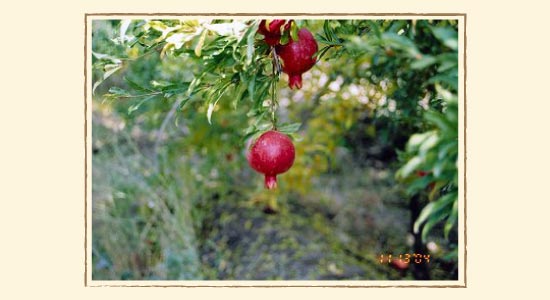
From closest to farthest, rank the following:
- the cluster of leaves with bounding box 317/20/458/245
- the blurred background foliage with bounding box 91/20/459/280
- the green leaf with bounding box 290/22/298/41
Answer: the cluster of leaves with bounding box 317/20/458/245
the green leaf with bounding box 290/22/298/41
the blurred background foliage with bounding box 91/20/459/280

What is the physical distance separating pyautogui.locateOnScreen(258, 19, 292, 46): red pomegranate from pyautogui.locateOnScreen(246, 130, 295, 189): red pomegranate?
0.51ft

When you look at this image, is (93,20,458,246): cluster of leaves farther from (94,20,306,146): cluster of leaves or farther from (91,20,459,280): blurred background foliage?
(91,20,459,280): blurred background foliage

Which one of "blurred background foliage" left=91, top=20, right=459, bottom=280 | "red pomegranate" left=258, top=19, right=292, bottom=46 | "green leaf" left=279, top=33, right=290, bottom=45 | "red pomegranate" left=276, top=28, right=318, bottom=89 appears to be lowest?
"blurred background foliage" left=91, top=20, right=459, bottom=280

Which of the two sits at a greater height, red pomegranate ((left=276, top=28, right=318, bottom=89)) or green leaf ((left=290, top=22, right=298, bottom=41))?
green leaf ((left=290, top=22, right=298, bottom=41))

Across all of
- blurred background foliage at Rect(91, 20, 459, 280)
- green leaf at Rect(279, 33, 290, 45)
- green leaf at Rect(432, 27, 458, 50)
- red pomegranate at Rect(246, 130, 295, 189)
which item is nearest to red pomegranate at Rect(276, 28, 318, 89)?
green leaf at Rect(279, 33, 290, 45)

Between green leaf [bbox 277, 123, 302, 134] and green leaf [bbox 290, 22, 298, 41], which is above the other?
green leaf [bbox 290, 22, 298, 41]

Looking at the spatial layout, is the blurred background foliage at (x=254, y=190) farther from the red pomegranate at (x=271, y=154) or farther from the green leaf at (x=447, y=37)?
the green leaf at (x=447, y=37)

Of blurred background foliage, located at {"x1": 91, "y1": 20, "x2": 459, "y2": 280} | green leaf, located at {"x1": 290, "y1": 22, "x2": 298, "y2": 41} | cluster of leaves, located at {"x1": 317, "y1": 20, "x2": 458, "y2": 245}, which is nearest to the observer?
cluster of leaves, located at {"x1": 317, "y1": 20, "x2": 458, "y2": 245}

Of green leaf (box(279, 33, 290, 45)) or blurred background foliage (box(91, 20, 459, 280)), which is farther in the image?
blurred background foliage (box(91, 20, 459, 280))

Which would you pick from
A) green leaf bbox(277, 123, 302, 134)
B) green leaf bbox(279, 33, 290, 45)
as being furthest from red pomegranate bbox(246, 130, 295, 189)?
green leaf bbox(279, 33, 290, 45)

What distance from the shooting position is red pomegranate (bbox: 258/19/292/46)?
86 centimetres

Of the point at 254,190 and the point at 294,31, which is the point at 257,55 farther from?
the point at 254,190

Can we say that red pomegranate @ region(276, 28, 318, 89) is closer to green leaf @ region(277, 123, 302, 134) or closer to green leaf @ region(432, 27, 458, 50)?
green leaf @ region(277, 123, 302, 134)

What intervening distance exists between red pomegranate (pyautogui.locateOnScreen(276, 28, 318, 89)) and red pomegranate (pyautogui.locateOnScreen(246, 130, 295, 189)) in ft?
0.38
